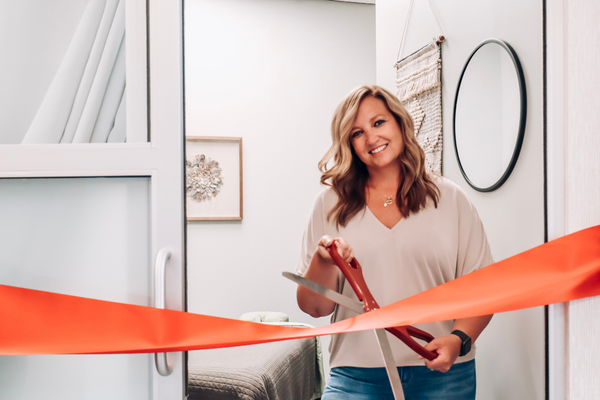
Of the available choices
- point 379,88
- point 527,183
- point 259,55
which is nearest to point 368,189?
point 379,88

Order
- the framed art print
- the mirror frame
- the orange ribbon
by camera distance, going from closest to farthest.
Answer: the orange ribbon, the mirror frame, the framed art print

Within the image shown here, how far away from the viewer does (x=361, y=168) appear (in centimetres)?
74

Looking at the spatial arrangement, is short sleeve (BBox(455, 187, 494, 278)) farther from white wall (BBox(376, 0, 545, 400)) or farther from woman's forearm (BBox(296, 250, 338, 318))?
woman's forearm (BBox(296, 250, 338, 318))

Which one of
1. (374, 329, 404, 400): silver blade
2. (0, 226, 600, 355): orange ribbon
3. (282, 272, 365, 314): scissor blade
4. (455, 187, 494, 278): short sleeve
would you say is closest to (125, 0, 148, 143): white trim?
(0, 226, 600, 355): orange ribbon

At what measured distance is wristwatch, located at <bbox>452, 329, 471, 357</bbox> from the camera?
72cm

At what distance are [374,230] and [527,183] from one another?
13.4 inches

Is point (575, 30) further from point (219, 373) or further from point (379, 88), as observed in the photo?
point (219, 373)

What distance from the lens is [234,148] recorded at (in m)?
0.90

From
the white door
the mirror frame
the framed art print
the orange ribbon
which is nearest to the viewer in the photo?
the orange ribbon

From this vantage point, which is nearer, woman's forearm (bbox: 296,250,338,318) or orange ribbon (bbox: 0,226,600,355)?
orange ribbon (bbox: 0,226,600,355)

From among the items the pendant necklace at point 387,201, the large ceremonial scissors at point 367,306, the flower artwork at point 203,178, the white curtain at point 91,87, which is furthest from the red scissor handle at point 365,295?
the white curtain at point 91,87

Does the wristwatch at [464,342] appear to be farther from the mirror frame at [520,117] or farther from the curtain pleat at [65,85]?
the curtain pleat at [65,85]

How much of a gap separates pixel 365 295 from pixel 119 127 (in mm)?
553

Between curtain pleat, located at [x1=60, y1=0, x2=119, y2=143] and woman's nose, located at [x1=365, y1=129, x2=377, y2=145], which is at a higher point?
curtain pleat, located at [x1=60, y1=0, x2=119, y2=143]
